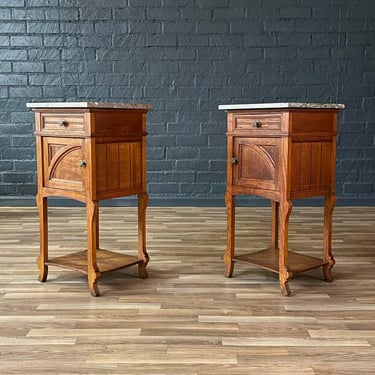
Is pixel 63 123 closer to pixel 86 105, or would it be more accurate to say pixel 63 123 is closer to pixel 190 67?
pixel 86 105

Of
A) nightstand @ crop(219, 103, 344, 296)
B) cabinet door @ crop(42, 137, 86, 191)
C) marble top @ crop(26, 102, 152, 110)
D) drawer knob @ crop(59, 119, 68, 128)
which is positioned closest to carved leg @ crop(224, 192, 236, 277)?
nightstand @ crop(219, 103, 344, 296)

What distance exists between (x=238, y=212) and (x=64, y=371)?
3041mm

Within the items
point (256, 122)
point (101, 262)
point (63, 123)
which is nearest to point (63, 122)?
point (63, 123)

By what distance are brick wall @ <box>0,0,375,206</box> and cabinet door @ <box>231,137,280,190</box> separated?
7.70 feet

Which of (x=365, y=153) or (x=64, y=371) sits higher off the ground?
(x=365, y=153)

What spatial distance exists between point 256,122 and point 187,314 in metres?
0.97

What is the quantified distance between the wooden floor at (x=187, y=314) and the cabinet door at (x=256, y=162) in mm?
538

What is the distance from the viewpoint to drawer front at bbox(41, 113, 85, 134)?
2551 millimetres

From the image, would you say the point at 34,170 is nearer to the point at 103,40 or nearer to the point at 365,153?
the point at 103,40

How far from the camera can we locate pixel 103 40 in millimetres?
5020

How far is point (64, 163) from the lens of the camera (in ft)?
8.70

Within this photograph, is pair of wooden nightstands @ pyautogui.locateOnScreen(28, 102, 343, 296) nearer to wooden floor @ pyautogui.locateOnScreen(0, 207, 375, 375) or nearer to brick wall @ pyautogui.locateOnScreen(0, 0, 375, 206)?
wooden floor @ pyautogui.locateOnScreen(0, 207, 375, 375)

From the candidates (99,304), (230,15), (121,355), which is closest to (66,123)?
(99,304)

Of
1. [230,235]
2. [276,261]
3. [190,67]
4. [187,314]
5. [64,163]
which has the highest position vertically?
[190,67]
